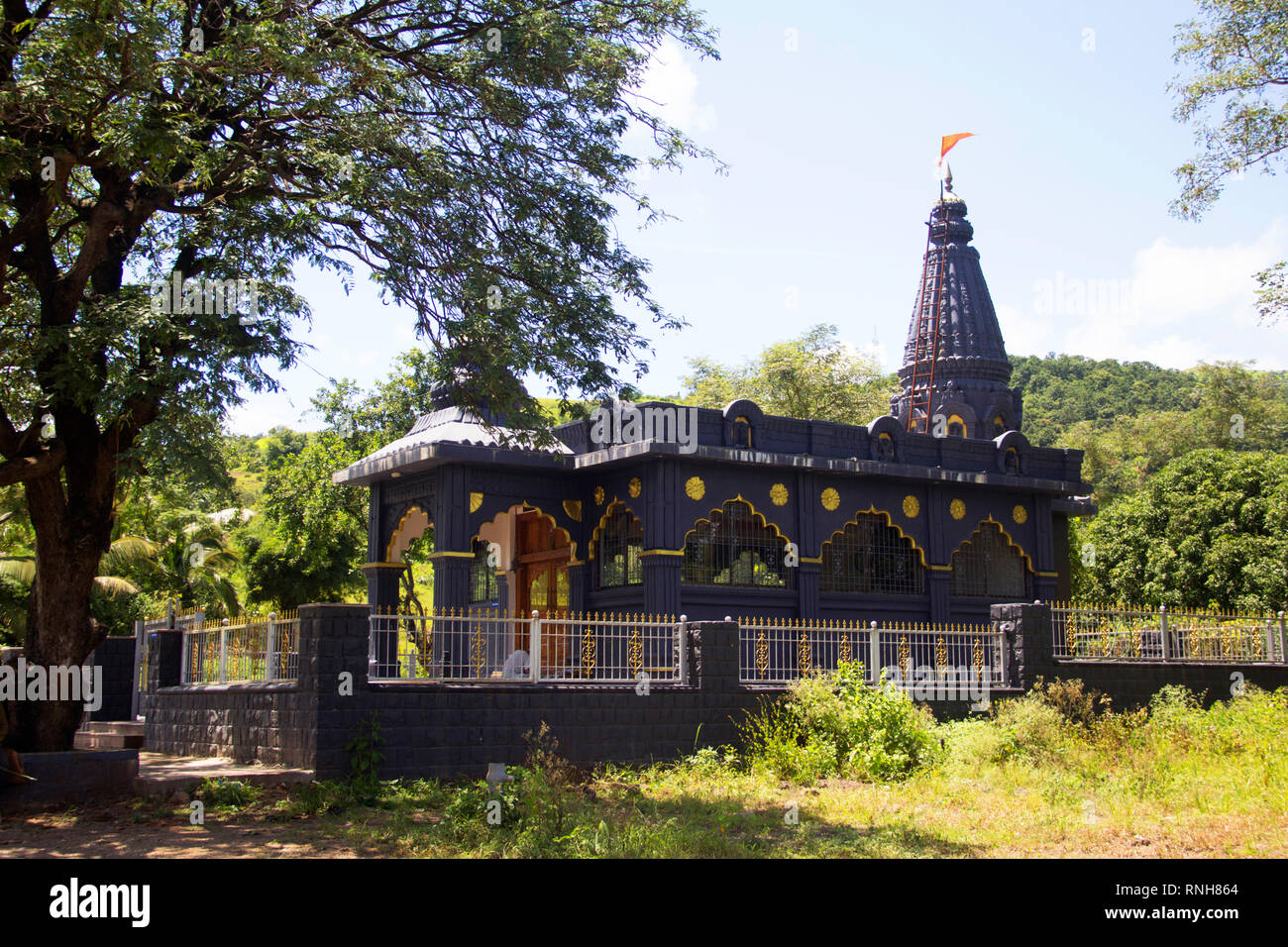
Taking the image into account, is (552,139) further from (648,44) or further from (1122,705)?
(1122,705)

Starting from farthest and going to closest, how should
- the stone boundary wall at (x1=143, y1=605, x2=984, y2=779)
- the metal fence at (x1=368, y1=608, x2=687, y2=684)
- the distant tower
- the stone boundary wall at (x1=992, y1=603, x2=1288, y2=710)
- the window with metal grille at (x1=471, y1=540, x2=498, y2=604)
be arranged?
the distant tower → the window with metal grille at (x1=471, y1=540, x2=498, y2=604) → the stone boundary wall at (x1=992, y1=603, x2=1288, y2=710) → the metal fence at (x1=368, y1=608, x2=687, y2=684) → the stone boundary wall at (x1=143, y1=605, x2=984, y2=779)

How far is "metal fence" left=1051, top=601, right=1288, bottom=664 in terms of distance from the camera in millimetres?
17078

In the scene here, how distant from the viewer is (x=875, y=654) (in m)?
15.3

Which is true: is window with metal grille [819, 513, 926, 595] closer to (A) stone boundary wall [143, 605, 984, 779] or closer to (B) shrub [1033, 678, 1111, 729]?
(B) shrub [1033, 678, 1111, 729]

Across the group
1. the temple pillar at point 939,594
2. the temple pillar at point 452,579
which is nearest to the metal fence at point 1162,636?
the temple pillar at point 939,594

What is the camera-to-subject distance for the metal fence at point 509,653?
12266mm

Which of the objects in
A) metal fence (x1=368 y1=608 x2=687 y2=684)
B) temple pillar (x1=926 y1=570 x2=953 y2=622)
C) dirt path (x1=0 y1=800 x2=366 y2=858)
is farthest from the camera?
temple pillar (x1=926 y1=570 x2=953 y2=622)

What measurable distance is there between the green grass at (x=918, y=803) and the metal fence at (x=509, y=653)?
1148 mm

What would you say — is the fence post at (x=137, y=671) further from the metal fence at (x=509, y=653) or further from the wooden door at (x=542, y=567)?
the metal fence at (x=509, y=653)

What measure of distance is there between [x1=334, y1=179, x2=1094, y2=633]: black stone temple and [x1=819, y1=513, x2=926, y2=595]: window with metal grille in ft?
0.10

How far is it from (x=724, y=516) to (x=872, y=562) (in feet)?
10.1

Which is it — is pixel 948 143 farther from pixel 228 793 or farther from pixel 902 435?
pixel 228 793

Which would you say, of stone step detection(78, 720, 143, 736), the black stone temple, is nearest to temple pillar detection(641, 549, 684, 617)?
the black stone temple

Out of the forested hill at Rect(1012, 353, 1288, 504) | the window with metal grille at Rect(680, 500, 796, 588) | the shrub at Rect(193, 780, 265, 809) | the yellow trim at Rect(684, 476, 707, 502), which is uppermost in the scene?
Answer: the forested hill at Rect(1012, 353, 1288, 504)
